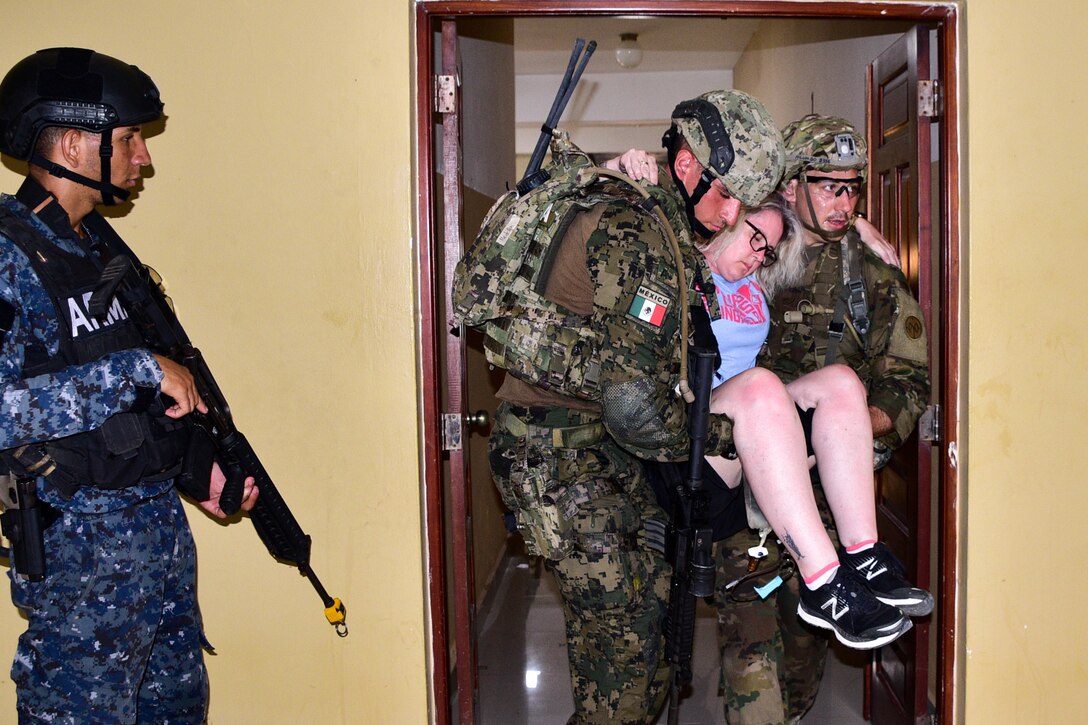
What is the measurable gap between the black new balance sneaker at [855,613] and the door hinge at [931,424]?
0.71 m

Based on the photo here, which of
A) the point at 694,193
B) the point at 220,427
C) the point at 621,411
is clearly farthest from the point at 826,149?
the point at 220,427

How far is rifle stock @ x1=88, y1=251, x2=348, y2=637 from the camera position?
1.98 m

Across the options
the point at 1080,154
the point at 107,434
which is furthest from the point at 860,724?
the point at 107,434

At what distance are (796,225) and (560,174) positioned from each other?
86 centimetres

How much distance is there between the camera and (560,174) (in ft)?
6.72

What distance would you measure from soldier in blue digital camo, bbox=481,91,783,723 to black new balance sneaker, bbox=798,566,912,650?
370mm

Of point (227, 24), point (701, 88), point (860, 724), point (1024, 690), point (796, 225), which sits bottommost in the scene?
point (860, 724)

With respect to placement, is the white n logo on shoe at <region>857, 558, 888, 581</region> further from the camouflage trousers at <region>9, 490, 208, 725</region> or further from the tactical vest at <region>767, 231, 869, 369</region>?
the camouflage trousers at <region>9, 490, 208, 725</region>

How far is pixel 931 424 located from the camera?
2.59 meters

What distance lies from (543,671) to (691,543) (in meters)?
1.61

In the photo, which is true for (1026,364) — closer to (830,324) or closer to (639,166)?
(830,324)

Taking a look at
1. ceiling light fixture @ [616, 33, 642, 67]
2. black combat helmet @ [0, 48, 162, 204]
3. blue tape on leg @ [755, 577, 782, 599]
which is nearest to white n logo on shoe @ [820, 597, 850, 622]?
blue tape on leg @ [755, 577, 782, 599]

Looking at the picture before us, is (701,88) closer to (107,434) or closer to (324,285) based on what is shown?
(324,285)

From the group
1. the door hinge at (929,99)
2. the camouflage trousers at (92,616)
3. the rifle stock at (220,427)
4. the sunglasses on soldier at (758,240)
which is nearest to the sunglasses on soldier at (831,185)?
the door hinge at (929,99)
